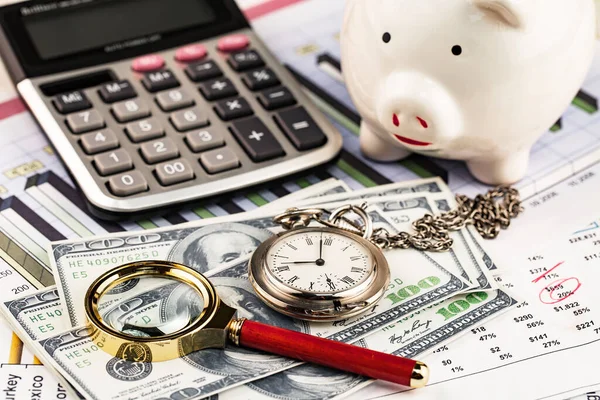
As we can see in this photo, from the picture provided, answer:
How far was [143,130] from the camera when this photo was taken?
81 centimetres

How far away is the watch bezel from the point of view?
63 centimetres

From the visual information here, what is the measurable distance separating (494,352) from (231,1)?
522 mm

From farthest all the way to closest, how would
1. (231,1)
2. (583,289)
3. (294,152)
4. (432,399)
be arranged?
1. (231,1)
2. (294,152)
3. (583,289)
4. (432,399)

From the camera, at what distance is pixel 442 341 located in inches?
25.4

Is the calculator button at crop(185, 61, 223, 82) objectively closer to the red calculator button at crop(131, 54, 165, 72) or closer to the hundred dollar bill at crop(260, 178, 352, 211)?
the red calculator button at crop(131, 54, 165, 72)

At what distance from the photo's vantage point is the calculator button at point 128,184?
2.47 feet

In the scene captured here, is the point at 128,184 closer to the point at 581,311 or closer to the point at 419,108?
the point at 419,108

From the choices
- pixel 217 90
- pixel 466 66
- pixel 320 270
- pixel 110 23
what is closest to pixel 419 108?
pixel 466 66

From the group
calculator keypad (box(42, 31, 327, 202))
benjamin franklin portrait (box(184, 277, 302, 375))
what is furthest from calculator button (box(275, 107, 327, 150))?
benjamin franklin portrait (box(184, 277, 302, 375))

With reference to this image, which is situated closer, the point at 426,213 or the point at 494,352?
the point at 494,352

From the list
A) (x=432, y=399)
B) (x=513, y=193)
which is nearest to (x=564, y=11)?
(x=513, y=193)

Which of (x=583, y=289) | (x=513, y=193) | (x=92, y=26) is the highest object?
(x=92, y=26)

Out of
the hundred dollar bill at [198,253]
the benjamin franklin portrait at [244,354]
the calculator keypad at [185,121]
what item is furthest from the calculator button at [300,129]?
the benjamin franklin portrait at [244,354]

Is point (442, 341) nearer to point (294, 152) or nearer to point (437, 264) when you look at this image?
point (437, 264)
